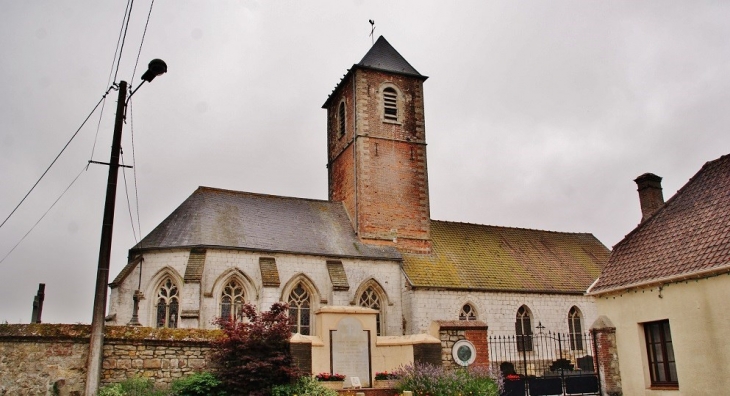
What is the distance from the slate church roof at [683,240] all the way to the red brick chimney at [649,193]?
2889mm

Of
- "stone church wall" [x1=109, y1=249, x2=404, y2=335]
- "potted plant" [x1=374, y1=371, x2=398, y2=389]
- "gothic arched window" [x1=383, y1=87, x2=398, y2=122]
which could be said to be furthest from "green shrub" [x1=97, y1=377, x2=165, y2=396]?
"gothic arched window" [x1=383, y1=87, x2=398, y2=122]

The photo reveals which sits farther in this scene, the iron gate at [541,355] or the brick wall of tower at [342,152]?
the brick wall of tower at [342,152]

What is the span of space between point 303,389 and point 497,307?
16.0 meters

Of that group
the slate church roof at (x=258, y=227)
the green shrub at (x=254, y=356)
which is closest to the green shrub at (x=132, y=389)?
the green shrub at (x=254, y=356)

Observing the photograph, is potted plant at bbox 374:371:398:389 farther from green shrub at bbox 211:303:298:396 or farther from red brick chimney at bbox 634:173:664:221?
red brick chimney at bbox 634:173:664:221

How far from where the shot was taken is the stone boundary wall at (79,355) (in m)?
13.0

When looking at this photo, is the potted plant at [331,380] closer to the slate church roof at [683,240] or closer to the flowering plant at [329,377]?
the flowering plant at [329,377]

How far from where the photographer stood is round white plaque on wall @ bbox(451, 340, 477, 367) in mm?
16953

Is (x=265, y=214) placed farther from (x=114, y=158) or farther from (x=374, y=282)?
(x=114, y=158)

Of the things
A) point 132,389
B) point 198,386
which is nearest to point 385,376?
point 198,386

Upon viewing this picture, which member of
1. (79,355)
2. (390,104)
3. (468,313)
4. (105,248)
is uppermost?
(390,104)

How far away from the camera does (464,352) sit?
17.1 m

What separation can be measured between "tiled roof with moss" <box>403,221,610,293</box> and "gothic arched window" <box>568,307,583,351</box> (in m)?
1.13

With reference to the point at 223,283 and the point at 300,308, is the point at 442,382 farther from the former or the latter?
the point at 223,283
